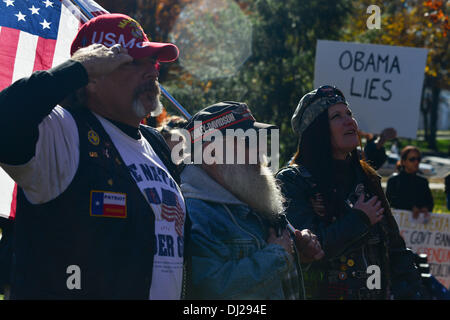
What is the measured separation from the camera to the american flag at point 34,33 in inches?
126

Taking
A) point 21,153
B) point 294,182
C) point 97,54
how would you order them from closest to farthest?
point 21,153
point 97,54
point 294,182

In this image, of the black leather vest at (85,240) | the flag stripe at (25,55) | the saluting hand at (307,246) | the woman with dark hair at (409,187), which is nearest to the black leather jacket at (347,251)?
the saluting hand at (307,246)

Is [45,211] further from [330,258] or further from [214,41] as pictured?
[214,41]

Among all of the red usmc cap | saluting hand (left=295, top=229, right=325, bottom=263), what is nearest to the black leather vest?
the red usmc cap

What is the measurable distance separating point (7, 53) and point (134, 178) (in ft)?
4.57

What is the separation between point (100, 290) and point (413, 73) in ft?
17.5

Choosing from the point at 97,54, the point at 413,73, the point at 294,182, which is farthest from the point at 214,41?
the point at 97,54

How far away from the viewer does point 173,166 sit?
8.87ft

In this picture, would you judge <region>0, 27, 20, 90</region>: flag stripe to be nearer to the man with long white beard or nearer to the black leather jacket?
the man with long white beard

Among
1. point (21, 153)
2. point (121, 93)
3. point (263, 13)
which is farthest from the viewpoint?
point (263, 13)

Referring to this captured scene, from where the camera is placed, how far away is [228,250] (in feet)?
8.29

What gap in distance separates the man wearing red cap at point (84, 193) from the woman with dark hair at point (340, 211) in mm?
1040

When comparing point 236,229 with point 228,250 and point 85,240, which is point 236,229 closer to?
point 228,250

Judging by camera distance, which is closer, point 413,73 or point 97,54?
point 97,54
